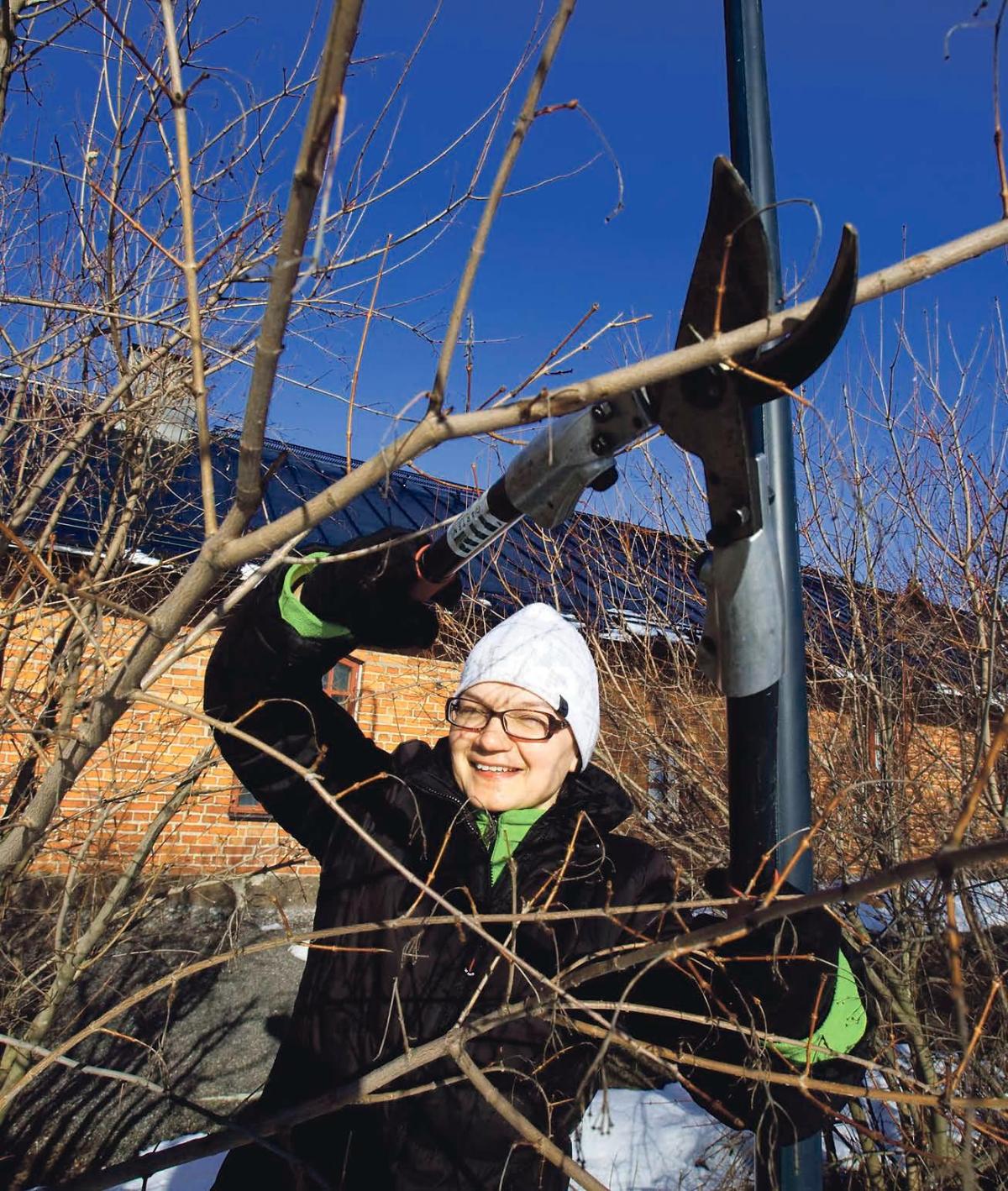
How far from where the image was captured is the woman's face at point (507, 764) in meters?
1.91

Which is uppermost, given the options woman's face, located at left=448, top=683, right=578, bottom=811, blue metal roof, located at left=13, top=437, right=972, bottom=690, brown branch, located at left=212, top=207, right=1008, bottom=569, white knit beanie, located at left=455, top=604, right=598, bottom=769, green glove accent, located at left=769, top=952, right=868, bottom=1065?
blue metal roof, located at left=13, top=437, right=972, bottom=690

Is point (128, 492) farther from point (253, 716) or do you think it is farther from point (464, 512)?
point (464, 512)

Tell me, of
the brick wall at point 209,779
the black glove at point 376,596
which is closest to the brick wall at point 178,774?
the brick wall at point 209,779

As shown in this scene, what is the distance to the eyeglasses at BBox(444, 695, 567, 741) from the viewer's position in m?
1.98

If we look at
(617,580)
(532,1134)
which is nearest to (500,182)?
(532,1134)

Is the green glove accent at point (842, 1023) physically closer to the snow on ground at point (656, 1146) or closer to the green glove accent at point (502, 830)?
the green glove accent at point (502, 830)

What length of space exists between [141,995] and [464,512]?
3.14 feet

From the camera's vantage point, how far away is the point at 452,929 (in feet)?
5.84

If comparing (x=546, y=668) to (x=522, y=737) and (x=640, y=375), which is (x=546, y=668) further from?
(x=640, y=375)

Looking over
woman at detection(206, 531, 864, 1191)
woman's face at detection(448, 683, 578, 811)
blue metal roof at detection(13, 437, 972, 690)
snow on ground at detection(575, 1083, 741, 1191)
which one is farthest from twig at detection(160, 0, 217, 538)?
snow on ground at detection(575, 1083, 741, 1191)

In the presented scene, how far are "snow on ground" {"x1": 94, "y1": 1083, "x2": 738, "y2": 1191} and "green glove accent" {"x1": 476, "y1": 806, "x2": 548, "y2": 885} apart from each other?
248cm

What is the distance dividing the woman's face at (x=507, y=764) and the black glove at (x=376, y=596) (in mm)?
358

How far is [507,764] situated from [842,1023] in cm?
82

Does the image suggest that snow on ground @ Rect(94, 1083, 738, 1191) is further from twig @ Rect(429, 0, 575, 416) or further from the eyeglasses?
twig @ Rect(429, 0, 575, 416)
